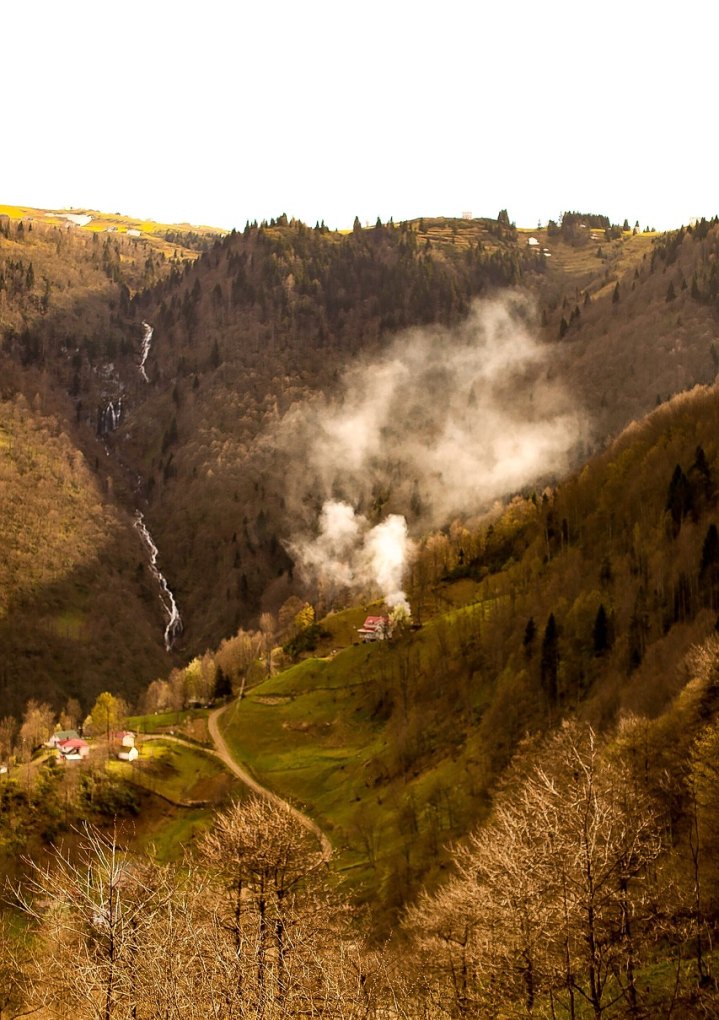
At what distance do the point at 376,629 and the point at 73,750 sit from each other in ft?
194

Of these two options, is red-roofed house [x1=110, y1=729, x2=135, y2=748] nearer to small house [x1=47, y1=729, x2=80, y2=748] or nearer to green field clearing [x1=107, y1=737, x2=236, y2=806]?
green field clearing [x1=107, y1=737, x2=236, y2=806]

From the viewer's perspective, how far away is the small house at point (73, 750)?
134 meters

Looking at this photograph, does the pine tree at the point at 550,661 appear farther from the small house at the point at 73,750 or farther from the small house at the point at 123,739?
the small house at the point at 73,750

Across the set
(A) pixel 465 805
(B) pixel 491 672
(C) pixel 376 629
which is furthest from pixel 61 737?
(A) pixel 465 805

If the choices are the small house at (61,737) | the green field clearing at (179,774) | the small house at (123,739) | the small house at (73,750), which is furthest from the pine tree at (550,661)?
the small house at (61,737)

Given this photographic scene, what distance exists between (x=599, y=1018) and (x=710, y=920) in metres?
20.1

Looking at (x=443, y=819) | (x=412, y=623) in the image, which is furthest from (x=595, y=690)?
(x=412, y=623)

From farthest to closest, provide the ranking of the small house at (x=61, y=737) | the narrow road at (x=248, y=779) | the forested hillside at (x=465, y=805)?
the small house at (x=61, y=737)
the narrow road at (x=248, y=779)
the forested hillside at (x=465, y=805)

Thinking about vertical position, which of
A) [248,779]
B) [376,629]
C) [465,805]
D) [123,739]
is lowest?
[248,779]

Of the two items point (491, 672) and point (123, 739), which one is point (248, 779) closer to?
point (123, 739)

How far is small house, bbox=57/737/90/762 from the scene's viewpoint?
134250mm

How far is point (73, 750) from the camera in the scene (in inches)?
5472

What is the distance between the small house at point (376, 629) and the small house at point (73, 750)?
54.8 meters

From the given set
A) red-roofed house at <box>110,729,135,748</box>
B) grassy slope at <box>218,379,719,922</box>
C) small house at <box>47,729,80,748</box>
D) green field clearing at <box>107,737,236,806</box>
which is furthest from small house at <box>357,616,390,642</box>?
small house at <box>47,729,80,748</box>
